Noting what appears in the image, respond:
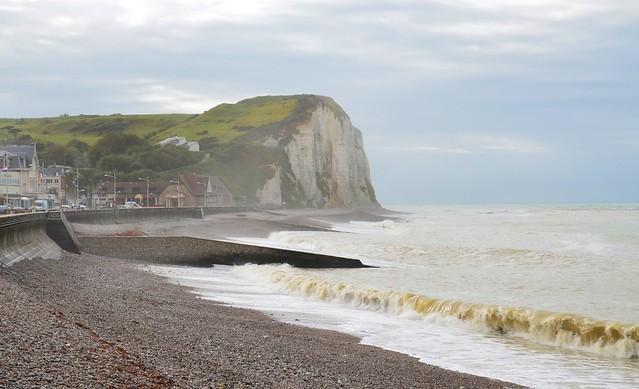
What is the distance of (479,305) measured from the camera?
21125 mm

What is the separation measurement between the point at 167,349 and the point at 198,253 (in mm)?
23141

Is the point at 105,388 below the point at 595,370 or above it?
above

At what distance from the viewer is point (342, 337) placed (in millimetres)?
17391

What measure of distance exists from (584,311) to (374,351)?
25.5 ft

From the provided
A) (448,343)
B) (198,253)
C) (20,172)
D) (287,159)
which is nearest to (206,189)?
(287,159)

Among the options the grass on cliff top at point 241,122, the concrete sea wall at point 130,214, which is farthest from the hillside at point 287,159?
the concrete sea wall at point 130,214

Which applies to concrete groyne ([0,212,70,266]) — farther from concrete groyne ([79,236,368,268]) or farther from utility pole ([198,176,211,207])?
utility pole ([198,176,211,207])

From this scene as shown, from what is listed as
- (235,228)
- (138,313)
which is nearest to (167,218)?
(235,228)

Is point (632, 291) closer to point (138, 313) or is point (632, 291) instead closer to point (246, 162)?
point (138, 313)

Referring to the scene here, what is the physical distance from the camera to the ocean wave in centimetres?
1719

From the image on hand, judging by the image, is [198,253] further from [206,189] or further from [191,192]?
[206,189]

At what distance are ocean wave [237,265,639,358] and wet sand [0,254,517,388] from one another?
410 cm

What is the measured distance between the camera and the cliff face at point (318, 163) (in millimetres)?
144875

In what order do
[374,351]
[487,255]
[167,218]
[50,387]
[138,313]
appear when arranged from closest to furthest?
1. [50,387]
2. [374,351]
3. [138,313]
4. [487,255]
5. [167,218]
